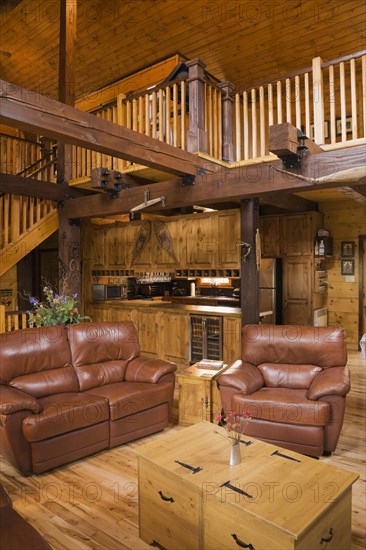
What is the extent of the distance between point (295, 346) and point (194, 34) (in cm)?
471

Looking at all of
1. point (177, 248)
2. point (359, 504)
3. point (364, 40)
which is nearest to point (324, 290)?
point (177, 248)

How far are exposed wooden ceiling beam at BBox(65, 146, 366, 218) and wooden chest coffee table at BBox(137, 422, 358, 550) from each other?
8.28 ft

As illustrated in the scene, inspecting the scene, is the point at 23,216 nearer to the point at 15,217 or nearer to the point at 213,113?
the point at 15,217

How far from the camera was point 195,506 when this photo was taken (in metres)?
1.93

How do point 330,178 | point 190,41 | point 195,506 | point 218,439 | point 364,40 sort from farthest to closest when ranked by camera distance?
point 190,41, point 364,40, point 330,178, point 218,439, point 195,506

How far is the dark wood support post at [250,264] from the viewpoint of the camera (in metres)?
Answer: 5.03

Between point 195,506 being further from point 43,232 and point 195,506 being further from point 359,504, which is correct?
point 43,232

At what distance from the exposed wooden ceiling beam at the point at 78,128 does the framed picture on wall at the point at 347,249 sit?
4412 mm

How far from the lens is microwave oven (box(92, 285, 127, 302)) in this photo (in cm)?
744

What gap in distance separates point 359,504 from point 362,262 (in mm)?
5454

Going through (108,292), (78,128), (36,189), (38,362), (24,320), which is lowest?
(38,362)

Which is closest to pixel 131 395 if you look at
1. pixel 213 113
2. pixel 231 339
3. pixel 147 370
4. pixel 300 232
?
pixel 147 370

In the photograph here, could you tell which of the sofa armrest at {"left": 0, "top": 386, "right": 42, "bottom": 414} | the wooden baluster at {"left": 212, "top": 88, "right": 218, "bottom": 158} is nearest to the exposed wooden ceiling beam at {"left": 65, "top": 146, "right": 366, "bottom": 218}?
the wooden baluster at {"left": 212, "top": 88, "right": 218, "bottom": 158}

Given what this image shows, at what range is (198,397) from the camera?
3689 mm
